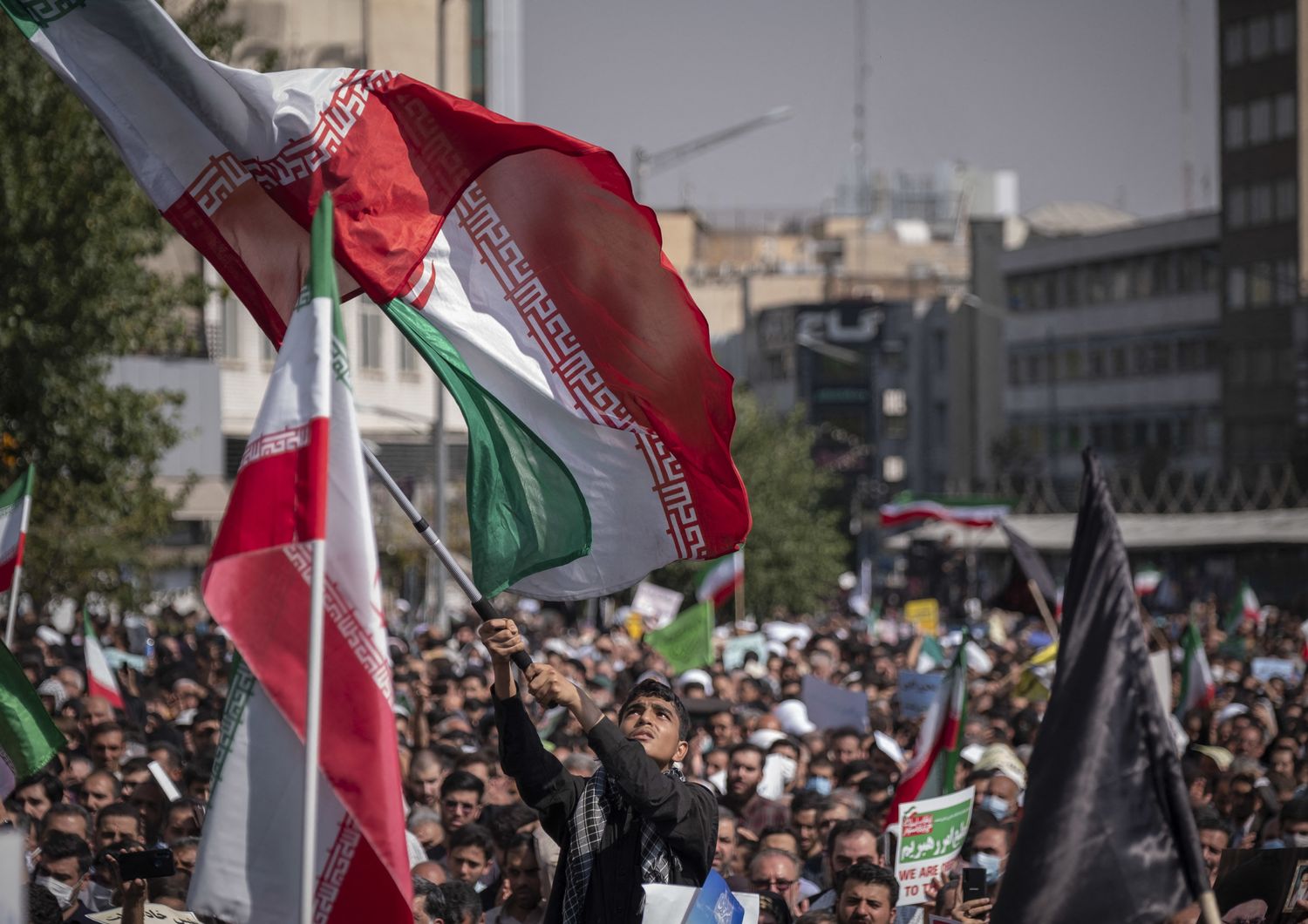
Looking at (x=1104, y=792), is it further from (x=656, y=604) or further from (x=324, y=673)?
(x=656, y=604)

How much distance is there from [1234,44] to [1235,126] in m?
3.07

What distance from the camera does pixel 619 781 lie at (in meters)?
5.02

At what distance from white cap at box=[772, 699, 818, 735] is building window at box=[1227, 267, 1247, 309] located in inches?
2335

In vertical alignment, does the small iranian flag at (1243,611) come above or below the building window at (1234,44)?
below

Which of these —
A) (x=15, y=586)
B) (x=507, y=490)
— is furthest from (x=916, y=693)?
(x=507, y=490)

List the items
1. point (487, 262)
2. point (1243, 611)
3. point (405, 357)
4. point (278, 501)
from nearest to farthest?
point (278, 501), point (487, 262), point (1243, 611), point (405, 357)

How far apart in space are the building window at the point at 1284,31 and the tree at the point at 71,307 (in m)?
55.5

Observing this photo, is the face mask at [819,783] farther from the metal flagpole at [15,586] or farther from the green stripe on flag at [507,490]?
the green stripe on flag at [507,490]

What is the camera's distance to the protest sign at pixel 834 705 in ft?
47.0

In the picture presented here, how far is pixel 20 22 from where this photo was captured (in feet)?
21.9

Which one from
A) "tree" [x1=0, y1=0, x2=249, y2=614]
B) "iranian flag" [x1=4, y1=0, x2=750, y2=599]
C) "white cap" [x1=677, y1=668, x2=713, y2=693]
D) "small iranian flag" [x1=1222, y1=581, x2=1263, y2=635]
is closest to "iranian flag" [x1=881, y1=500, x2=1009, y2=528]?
"small iranian flag" [x1=1222, y1=581, x2=1263, y2=635]

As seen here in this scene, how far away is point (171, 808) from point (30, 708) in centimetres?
91

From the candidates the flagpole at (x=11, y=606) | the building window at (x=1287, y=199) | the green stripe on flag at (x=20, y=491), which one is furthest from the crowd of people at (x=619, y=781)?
the building window at (x=1287, y=199)

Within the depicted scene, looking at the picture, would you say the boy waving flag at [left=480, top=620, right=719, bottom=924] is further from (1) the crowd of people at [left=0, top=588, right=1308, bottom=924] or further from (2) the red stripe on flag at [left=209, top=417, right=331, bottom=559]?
(2) the red stripe on flag at [left=209, top=417, right=331, bottom=559]
